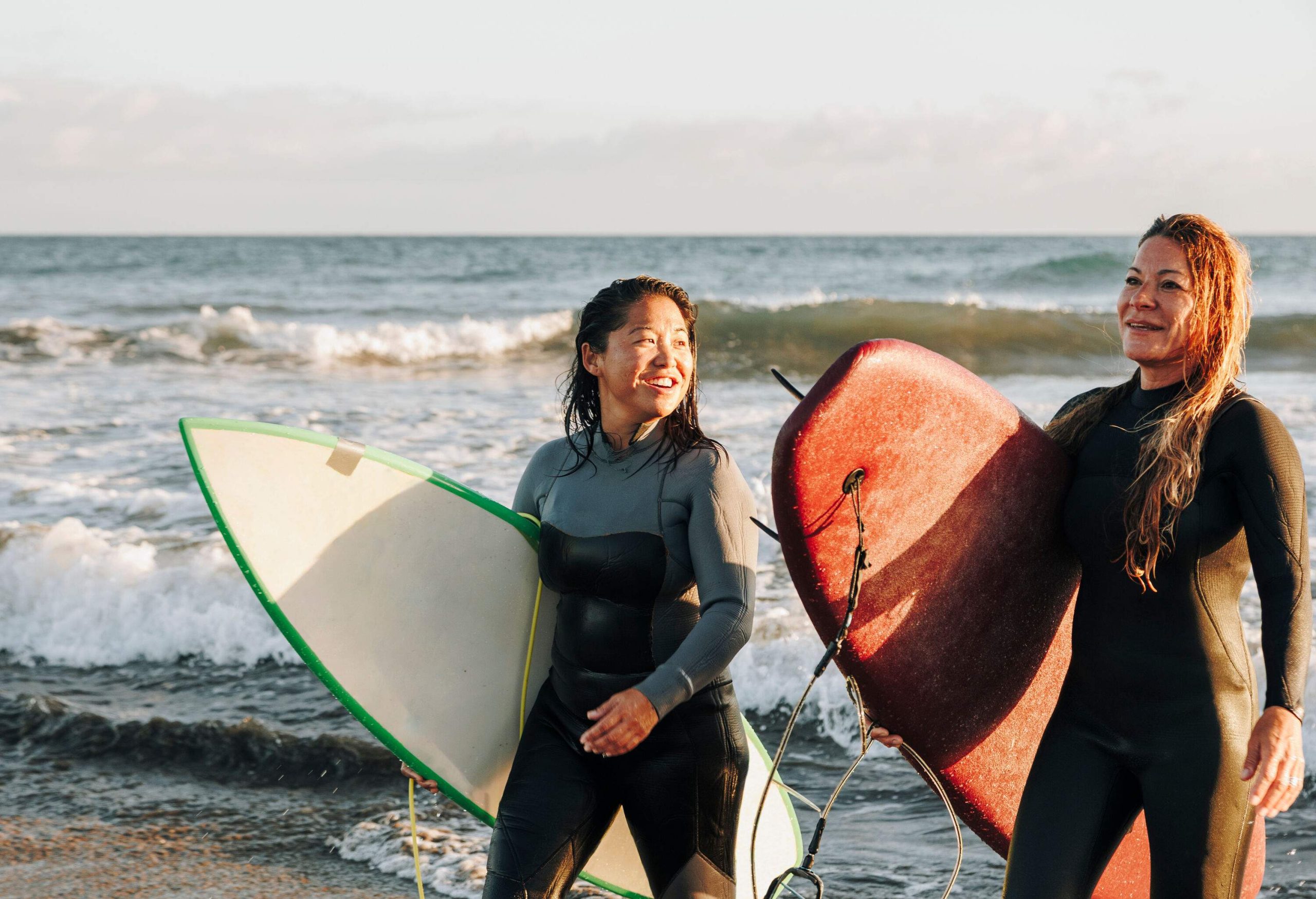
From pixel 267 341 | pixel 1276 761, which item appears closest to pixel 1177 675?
pixel 1276 761

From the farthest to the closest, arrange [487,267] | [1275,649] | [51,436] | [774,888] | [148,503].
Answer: [487,267]
[51,436]
[148,503]
[774,888]
[1275,649]

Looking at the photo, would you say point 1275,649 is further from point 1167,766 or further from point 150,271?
point 150,271

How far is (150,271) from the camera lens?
2534cm

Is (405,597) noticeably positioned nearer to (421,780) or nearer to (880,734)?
(421,780)

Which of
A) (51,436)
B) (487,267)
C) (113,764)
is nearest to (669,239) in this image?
(487,267)

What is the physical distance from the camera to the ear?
235 centimetres

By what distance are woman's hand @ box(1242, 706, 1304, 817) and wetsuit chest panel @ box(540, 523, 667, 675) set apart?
1006mm

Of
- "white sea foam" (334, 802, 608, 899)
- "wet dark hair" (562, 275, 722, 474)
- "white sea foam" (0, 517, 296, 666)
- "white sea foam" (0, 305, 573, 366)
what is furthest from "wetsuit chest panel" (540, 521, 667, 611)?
"white sea foam" (0, 305, 573, 366)

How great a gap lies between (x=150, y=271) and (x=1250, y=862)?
1038 inches

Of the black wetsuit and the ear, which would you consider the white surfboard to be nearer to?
the ear

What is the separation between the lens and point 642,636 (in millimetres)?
2211

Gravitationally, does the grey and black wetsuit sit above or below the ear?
below

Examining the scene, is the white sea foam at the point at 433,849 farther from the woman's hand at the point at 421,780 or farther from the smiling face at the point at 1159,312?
the smiling face at the point at 1159,312

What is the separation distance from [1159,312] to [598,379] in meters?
1.06
